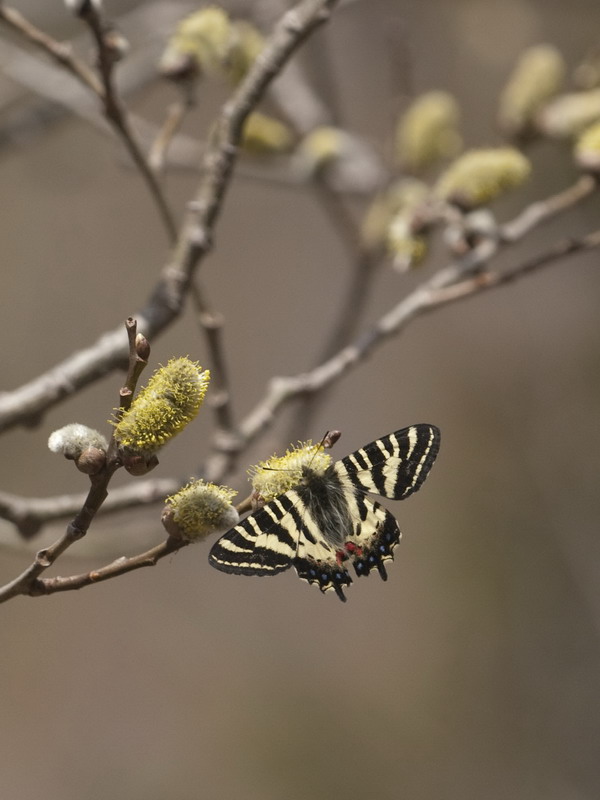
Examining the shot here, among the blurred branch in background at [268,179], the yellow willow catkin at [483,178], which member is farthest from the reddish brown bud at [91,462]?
the yellow willow catkin at [483,178]

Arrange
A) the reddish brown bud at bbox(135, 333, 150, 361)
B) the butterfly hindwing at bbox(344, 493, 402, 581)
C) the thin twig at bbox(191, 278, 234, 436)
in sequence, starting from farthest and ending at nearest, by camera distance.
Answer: the thin twig at bbox(191, 278, 234, 436) → the butterfly hindwing at bbox(344, 493, 402, 581) → the reddish brown bud at bbox(135, 333, 150, 361)

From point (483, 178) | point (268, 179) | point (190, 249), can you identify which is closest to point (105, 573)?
point (190, 249)

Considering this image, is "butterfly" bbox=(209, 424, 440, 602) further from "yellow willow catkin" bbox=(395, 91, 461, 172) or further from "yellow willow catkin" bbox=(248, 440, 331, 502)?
"yellow willow catkin" bbox=(395, 91, 461, 172)

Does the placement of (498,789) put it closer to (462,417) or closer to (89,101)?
(462,417)

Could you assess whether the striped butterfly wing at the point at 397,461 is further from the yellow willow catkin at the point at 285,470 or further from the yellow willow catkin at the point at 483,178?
the yellow willow catkin at the point at 483,178

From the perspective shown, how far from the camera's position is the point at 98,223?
2934mm

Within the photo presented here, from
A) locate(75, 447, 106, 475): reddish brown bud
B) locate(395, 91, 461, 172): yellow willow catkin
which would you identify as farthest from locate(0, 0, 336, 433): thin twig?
locate(395, 91, 461, 172): yellow willow catkin

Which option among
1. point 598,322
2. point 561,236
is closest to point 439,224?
point 561,236

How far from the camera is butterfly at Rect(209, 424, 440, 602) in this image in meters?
0.72

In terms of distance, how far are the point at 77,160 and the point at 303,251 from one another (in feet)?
3.84

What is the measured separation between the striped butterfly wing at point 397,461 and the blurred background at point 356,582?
1.69 meters

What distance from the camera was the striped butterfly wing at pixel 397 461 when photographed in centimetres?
76

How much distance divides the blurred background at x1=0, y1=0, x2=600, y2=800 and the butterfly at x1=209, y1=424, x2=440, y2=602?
1691 mm

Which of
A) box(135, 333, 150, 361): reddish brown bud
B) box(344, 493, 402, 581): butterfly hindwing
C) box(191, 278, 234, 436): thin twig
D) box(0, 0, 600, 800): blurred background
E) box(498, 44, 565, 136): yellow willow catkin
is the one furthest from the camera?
box(0, 0, 600, 800): blurred background
